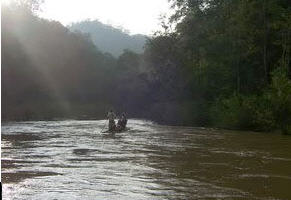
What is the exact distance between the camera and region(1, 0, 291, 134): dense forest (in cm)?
3744

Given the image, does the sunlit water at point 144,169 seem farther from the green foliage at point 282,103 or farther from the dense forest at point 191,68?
the dense forest at point 191,68

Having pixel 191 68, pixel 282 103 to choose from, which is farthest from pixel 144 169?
pixel 191 68

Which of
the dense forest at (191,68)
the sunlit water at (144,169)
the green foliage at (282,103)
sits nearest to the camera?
the sunlit water at (144,169)

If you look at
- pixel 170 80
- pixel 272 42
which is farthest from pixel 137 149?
pixel 170 80

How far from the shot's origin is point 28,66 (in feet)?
236

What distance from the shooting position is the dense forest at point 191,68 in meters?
37.4

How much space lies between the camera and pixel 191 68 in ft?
171

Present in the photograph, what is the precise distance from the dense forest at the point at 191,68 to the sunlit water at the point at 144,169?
1098 cm

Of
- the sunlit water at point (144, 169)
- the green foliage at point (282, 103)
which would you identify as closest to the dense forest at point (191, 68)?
the green foliage at point (282, 103)

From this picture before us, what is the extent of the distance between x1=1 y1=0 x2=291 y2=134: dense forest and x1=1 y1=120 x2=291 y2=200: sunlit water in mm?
10982

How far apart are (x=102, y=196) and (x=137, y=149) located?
34.3 ft

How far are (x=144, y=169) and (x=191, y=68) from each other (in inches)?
1475

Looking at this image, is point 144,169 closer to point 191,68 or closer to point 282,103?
point 282,103

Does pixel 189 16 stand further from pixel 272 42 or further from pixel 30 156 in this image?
pixel 30 156
